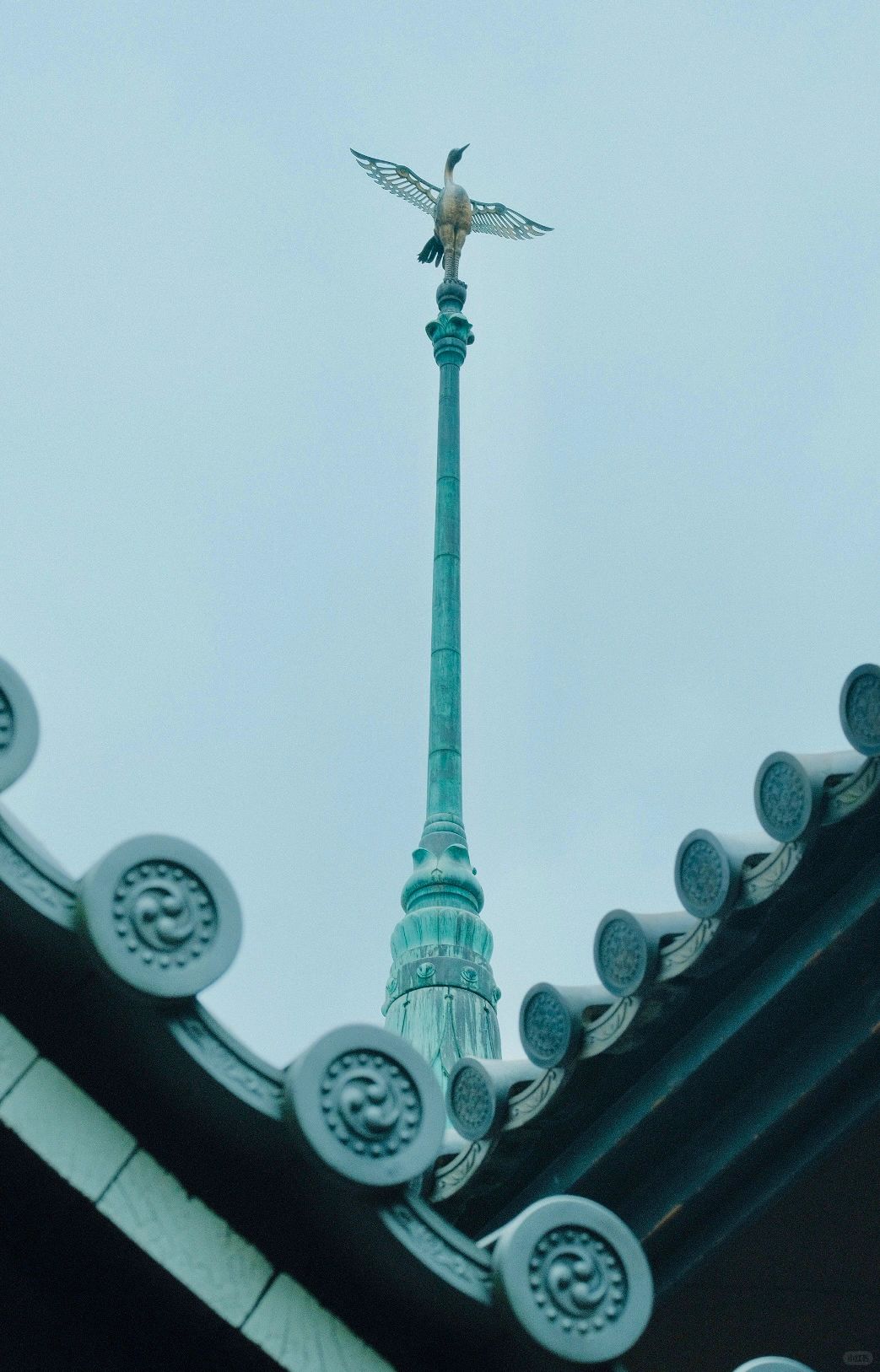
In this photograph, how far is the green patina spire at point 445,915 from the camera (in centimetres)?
1065

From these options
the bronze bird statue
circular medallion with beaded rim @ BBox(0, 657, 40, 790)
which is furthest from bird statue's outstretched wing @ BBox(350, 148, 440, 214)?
circular medallion with beaded rim @ BBox(0, 657, 40, 790)

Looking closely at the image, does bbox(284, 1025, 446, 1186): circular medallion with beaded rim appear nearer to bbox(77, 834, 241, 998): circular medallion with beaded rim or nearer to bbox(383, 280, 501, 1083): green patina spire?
bbox(77, 834, 241, 998): circular medallion with beaded rim

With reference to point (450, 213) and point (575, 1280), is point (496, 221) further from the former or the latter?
point (575, 1280)

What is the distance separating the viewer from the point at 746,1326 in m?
5.86

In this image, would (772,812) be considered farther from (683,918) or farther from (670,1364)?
(670,1364)

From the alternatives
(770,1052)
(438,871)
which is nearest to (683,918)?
(770,1052)

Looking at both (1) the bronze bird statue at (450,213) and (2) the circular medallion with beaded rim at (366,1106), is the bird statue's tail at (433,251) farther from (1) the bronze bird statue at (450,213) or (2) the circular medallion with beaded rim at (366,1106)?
(2) the circular medallion with beaded rim at (366,1106)

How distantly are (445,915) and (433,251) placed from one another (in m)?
9.38

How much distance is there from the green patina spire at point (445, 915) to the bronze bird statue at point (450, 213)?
4366 mm

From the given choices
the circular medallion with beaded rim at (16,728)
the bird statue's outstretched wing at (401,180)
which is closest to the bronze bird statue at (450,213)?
the bird statue's outstretched wing at (401,180)

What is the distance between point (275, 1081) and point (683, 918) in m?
2.71

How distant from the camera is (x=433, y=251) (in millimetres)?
18547

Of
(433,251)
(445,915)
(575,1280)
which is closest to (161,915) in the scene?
(575,1280)

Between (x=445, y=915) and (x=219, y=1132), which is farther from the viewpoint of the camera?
(x=445, y=915)
